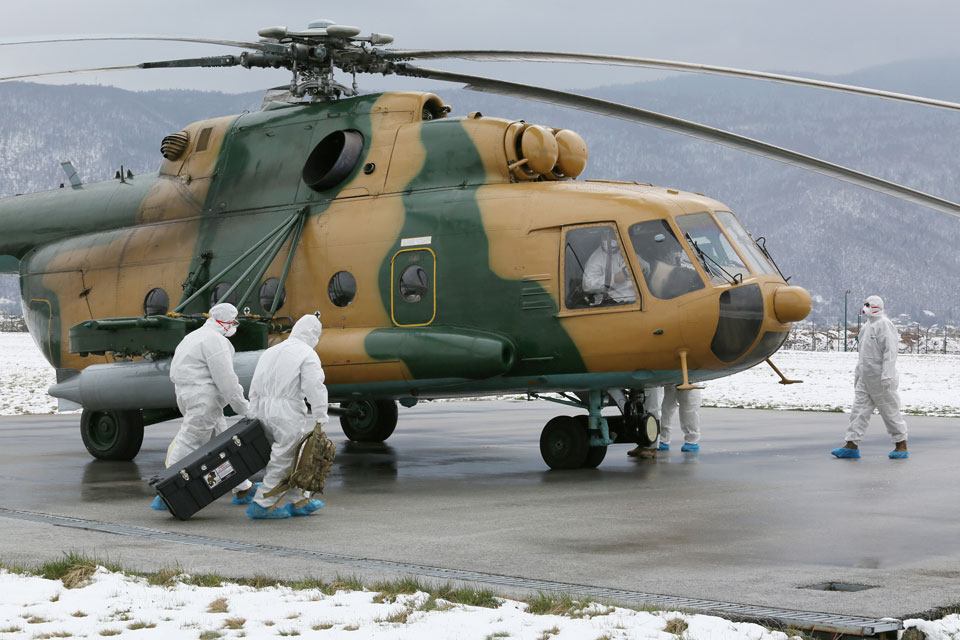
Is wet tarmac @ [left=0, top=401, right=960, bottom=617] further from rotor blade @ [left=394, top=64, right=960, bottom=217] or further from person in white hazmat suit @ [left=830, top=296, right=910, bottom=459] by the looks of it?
rotor blade @ [left=394, top=64, right=960, bottom=217]

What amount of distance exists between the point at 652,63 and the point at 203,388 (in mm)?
5142

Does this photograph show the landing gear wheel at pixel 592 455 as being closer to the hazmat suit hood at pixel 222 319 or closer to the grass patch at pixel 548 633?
the hazmat suit hood at pixel 222 319

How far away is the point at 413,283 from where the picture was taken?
40.5 feet

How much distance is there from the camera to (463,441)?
1672 cm

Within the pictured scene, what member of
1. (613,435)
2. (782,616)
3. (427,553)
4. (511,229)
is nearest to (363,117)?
(511,229)

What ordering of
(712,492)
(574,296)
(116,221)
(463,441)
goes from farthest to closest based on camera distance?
(463,441), (116,221), (574,296), (712,492)

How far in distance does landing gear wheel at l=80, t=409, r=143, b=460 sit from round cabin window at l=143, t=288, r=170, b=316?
1.29 metres

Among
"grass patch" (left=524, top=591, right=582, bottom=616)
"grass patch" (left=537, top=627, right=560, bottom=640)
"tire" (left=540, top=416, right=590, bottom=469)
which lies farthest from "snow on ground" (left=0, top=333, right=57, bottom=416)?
"grass patch" (left=537, top=627, right=560, bottom=640)

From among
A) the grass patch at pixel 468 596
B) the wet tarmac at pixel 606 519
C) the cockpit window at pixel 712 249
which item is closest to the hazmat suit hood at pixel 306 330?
the wet tarmac at pixel 606 519

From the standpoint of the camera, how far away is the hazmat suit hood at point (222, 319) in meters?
10.1

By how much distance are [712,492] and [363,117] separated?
5944 millimetres

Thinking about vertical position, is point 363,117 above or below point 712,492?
above

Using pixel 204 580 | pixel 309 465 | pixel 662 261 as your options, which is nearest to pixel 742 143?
pixel 662 261

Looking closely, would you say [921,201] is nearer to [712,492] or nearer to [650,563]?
[712,492]
